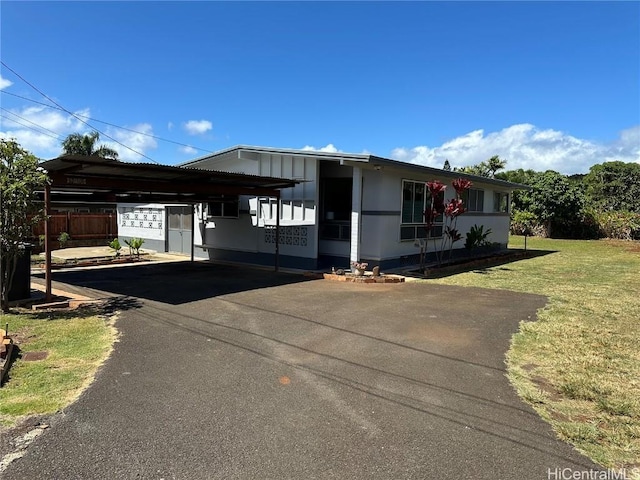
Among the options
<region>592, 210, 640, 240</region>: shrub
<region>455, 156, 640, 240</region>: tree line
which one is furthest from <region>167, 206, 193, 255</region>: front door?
<region>592, 210, 640, 240</region>: shrub

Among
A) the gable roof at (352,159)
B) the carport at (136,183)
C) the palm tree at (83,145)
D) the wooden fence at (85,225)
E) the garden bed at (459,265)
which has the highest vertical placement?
the palm tree at (83,145)

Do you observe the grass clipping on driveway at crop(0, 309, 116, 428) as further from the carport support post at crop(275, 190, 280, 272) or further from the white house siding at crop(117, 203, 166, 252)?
the white house siding at crop(117, 203, 166, 252)

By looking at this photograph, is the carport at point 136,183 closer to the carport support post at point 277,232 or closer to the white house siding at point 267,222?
the carport support post at point 277,232

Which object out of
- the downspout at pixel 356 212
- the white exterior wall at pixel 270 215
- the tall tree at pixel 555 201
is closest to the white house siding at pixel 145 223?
the white exterior wall at pixel 270 215

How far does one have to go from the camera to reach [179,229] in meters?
18.3

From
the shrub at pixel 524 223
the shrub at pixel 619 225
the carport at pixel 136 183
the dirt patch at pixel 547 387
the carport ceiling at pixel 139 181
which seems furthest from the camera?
the shrub at pixel 524 223

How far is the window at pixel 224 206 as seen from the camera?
14.8 meters

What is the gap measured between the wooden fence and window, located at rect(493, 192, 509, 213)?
1869 cm

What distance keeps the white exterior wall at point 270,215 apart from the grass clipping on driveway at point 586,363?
4127 millimetres

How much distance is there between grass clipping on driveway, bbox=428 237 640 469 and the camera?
354 centimetres

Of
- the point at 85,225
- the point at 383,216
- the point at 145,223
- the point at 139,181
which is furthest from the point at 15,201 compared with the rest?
the point at 85,225

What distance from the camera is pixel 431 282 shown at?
11.4 m

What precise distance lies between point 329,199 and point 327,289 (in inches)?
174

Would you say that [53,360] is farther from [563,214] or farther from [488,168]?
[488,168]
